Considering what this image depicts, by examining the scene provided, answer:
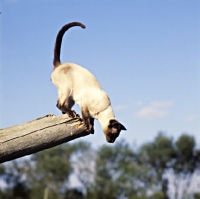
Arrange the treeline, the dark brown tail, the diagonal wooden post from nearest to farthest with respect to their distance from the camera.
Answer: the diagonal wooden post < the dark brown tail < the treeline

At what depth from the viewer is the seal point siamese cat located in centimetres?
614

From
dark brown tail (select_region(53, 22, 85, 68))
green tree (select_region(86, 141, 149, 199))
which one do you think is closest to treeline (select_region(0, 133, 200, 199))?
green tree (select_region(86, 141, 149, 199))

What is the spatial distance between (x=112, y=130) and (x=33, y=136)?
1.36 metres

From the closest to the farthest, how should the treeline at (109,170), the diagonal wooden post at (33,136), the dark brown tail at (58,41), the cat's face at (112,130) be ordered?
the diagonal wooden post at (33,136) → the cat's face at (112,130) → the dark brown tail at (58,41) → the treeline at (109,170)

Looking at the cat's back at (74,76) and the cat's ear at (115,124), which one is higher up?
the cat's back at (74,76)

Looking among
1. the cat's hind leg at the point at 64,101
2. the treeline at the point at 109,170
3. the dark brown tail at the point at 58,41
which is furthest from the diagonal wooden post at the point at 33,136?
the treeline at the point at 109,170

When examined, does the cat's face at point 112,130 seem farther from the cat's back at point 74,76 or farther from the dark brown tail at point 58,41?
the dark brown tail at point 58,41

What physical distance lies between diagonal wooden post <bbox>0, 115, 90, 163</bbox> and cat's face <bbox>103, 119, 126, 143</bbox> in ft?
2.96

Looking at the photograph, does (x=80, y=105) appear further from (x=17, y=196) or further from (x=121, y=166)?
(x=121, y=166)

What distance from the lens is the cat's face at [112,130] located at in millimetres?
6086

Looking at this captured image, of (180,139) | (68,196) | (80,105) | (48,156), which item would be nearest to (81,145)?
(48,156)

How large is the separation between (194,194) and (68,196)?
922 centimetres

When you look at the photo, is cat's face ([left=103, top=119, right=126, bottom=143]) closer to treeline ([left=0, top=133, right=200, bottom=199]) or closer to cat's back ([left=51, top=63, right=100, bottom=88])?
cat's back ([left=51, top=63, right=100, bottom=88])

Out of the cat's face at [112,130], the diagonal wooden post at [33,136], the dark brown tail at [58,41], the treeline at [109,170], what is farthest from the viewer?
the treeline at [109,170]
